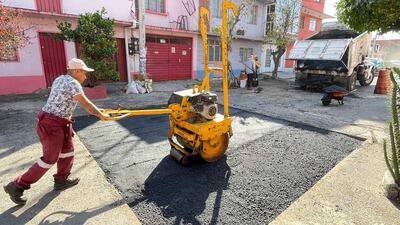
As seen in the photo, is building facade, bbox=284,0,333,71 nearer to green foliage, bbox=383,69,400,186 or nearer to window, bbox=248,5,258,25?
window, bbox=248,5,258,25

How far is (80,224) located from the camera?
8.96 ft

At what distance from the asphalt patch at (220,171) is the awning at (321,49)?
6286mm

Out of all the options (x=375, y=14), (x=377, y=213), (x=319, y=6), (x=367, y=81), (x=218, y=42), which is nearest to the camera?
(x=375, y=14)

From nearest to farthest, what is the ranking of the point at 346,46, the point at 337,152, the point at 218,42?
the point at 337,152, the point at 346,46, the point at 218,42

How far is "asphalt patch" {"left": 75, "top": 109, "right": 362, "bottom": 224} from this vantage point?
306 cm

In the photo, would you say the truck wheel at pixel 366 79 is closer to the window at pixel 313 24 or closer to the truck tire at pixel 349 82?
the truck tire at pixel 349 82

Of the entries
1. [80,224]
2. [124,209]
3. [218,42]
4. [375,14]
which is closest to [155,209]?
[124,209]

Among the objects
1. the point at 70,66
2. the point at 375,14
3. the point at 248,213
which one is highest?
the point at 375,14

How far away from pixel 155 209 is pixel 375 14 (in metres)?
3.10

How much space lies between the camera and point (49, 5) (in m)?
9.43

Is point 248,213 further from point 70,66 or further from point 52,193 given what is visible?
point 70,66

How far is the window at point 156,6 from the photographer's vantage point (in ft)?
41.3

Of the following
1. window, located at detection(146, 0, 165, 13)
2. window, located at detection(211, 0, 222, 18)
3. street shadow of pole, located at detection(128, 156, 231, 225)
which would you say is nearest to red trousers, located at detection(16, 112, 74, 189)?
street shadow of pole, located at detection(128, 156, 231, 225)

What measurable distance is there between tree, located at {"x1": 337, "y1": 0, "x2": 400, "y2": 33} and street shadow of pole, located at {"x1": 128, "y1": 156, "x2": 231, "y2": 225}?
2.56 m
